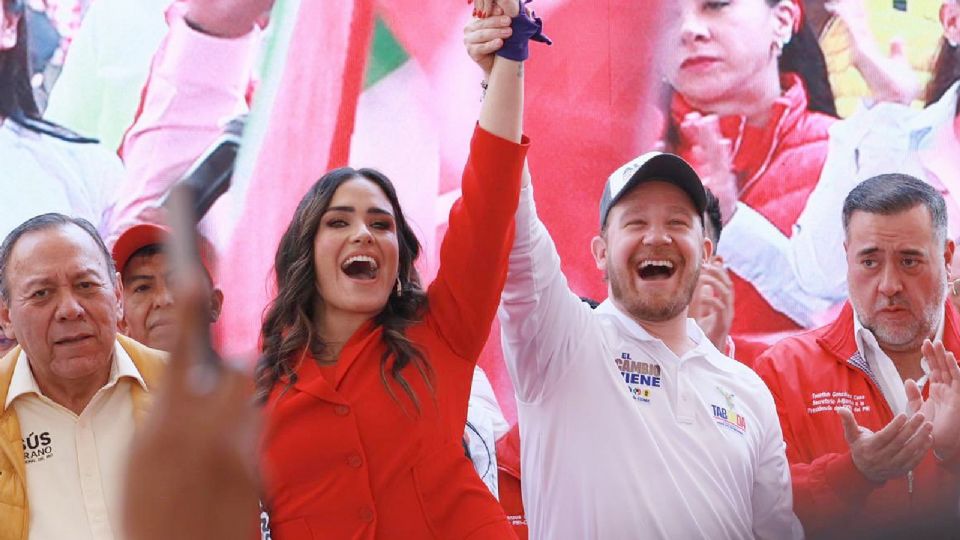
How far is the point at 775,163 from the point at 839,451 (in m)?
0.89

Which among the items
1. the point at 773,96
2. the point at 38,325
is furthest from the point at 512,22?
the point at 773,96

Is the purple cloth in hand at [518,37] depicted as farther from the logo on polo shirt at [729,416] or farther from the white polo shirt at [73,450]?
the white polo shirt at [73,450]

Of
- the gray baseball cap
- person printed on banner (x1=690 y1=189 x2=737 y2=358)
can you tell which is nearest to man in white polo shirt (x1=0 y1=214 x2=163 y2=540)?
the gray baseball cap

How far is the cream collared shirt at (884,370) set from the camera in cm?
293

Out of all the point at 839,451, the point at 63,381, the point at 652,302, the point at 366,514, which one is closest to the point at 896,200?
the point at 839,451

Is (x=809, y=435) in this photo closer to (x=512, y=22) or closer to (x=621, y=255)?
(x=621, y=255)

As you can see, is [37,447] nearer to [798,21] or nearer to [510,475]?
[510,475]

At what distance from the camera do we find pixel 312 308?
205 cm

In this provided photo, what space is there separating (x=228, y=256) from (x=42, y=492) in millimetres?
1121

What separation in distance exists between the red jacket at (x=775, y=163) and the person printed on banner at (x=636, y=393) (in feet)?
3.01

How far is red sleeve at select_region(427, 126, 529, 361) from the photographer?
74.0 inches

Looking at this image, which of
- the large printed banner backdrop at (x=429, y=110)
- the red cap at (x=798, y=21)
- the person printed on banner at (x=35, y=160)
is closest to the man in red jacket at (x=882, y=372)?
the red cap at (x=798, y=21)

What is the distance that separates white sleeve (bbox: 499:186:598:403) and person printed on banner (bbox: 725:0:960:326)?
1285 millimetres

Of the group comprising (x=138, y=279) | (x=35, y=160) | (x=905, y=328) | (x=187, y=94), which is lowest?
(x=138, y=279)
